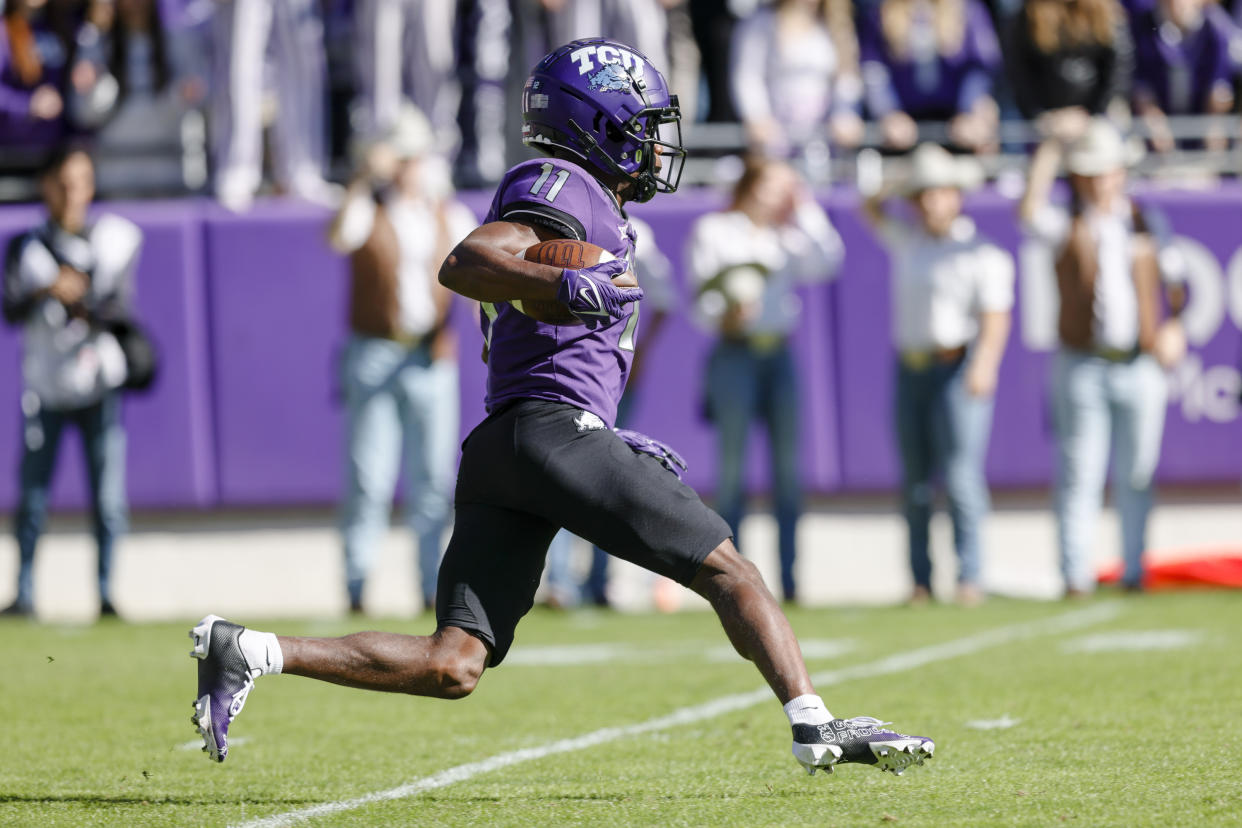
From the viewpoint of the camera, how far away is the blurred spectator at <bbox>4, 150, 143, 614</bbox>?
1029 centimetres

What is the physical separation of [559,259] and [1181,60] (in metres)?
9.31

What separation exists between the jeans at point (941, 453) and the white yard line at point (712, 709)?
825 millimetres

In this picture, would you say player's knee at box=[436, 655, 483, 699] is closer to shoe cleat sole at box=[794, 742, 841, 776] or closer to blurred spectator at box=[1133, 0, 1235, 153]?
shoe cleat sole at box=[794, 742, 841, 776]

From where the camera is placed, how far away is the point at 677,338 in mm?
11992

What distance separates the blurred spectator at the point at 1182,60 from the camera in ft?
40.4

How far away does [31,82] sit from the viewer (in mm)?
12445

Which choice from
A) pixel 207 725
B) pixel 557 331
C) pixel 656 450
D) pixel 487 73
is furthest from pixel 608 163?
pixel 487 73

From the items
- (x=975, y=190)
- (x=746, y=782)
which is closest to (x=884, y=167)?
(x=975, y=190)

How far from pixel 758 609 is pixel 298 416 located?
26.5 ft

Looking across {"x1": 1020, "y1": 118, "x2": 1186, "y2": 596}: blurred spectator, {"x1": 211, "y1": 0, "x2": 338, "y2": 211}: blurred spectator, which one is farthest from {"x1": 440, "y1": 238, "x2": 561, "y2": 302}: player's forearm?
{"x1": 211, "y1": 0, "x2": 338, "y2": 211}: blurred spectator

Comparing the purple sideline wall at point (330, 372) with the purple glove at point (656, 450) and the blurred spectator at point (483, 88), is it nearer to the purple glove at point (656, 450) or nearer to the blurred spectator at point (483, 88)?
the blurred spectator at point (483, 88)

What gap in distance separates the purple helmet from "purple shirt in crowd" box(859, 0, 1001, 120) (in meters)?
7.70

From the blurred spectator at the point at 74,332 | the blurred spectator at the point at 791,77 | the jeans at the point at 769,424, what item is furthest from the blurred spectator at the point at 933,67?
the blurred spectator at the point at 74,332

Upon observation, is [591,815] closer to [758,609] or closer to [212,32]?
[758,609]
